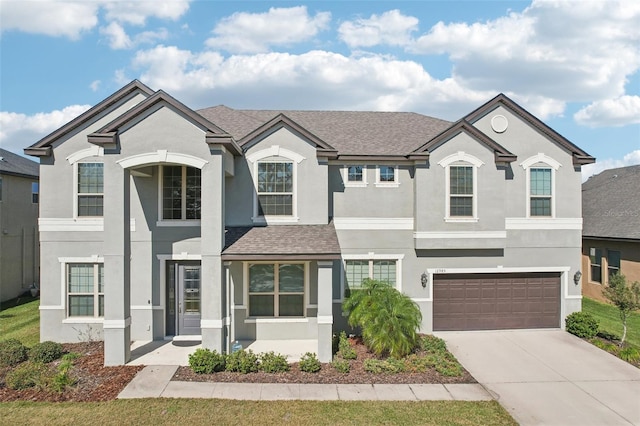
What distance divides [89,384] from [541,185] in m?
14.7

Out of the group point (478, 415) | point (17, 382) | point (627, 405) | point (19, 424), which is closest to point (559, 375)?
point (627, 405)

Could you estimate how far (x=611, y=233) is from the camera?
724 inches

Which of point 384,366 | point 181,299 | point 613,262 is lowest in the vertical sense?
point 384,366

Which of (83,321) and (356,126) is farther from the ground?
(356,126)

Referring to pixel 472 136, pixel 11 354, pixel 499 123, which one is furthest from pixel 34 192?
pixel 499 123

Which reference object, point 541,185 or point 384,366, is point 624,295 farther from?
point 384,366

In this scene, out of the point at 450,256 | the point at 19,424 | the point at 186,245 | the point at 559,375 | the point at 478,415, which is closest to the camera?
the point at 19,424

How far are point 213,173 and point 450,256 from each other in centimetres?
816

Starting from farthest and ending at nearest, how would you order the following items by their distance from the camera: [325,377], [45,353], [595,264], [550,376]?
[595,264], [45,353], [550,376], [325,377]

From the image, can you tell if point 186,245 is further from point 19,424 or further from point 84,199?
point 19,424

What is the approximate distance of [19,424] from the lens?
747cm

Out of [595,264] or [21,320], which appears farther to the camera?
[595,264]

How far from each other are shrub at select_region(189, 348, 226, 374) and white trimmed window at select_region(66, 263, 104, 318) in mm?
4807

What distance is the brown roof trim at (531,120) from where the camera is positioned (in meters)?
13.8
